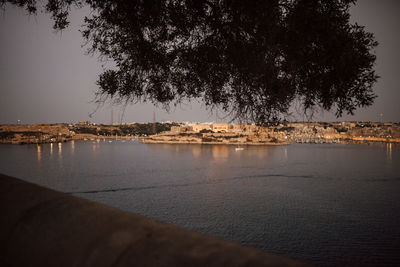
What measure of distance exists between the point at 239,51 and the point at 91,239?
3285 millimetres

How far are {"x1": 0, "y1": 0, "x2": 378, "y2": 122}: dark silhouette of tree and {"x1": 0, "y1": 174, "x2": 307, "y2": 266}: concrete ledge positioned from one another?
9.44 ft

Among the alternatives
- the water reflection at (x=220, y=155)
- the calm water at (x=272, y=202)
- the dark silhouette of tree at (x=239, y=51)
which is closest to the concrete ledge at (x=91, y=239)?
the dark silhouette of tree at (x=239, y=51)

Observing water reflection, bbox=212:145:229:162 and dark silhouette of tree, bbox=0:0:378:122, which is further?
water reflection, bbox=212:145:229:162

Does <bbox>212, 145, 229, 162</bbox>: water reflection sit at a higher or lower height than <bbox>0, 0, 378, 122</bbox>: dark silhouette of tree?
lower

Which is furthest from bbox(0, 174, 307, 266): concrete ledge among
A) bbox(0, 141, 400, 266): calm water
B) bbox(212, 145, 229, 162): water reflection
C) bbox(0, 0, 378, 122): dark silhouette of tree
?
bbox(212, 145, 229, 162): water reflection

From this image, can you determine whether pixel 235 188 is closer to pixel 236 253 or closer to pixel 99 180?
pixel 99 180

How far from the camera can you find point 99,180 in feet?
193

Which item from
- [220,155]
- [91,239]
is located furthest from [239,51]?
[220,155]

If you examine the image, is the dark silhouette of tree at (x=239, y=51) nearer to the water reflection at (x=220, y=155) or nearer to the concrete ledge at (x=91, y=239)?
the concrete ledge at (x=91, y=239)

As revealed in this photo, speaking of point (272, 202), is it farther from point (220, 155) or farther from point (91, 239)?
point (220, 155)

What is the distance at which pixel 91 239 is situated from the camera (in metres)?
1.30

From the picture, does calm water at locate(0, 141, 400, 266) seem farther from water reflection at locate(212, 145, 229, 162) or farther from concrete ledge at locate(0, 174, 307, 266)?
concrete ledge at locate(0, 174, 307, 266)

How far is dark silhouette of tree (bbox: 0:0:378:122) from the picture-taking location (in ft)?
12.4

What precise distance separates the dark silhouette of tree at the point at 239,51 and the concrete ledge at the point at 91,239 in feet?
9.44
